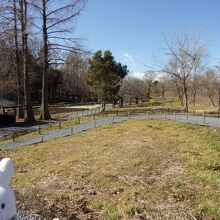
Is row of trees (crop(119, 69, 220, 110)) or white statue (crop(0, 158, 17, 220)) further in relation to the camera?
row of trees (crop(119, 69, 220, 110))

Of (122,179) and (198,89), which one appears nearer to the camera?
(122,179)

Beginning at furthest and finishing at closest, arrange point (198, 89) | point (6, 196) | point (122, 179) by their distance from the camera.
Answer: point (198, 89) < point (122, 179) < point (6, 196)

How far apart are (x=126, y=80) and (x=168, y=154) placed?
46.7 metres

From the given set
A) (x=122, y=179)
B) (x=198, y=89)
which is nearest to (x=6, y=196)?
(x=122, y=179)

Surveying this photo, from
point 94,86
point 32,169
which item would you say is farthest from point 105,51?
point 32,169

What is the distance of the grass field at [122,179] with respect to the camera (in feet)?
22.2

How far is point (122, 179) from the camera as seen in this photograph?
8.79 metres

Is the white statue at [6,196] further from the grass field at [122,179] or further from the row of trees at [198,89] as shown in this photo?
the row of trees at [198,89]

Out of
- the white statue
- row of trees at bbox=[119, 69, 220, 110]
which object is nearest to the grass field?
the white statue

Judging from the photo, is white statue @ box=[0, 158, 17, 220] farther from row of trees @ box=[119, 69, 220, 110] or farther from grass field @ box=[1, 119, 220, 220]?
row of trees @ box=[119, 69, 220, 110]

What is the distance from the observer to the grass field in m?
6.77

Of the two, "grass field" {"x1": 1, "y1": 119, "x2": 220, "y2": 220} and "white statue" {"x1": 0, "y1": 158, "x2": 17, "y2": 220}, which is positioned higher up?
"white statue" {"x1": 0, "y1": 158, "x2": 17, "y2": 220}

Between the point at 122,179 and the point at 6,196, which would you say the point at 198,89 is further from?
the point at 6,196

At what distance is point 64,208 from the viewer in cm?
699
